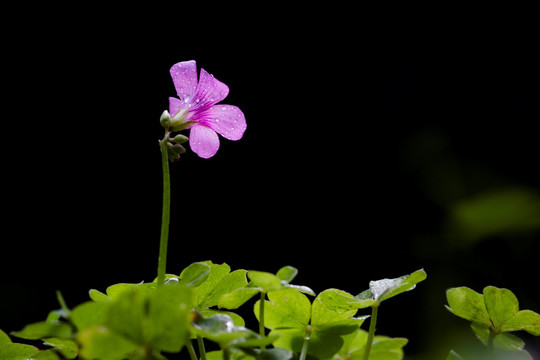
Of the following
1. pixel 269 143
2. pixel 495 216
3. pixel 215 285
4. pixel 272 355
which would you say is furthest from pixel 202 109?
pixel 269 143

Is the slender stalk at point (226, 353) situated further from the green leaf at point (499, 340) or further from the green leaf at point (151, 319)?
the green leaf at point (499, 340)

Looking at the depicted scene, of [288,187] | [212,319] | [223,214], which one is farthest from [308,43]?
[212,319]

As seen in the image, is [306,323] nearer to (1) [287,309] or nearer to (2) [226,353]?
(1) [287,309]

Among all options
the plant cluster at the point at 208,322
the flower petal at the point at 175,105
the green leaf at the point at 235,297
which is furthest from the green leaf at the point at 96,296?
the flower petal at the point at 175,105

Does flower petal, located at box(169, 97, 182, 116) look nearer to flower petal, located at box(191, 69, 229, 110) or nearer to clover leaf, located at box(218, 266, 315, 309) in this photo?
flower petal, located at box(191, 69, 229, 110)

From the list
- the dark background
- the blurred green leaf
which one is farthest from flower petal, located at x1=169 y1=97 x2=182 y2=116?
the dark background

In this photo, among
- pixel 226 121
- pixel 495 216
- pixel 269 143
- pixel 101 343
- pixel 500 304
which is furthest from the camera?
pixel 269 143
